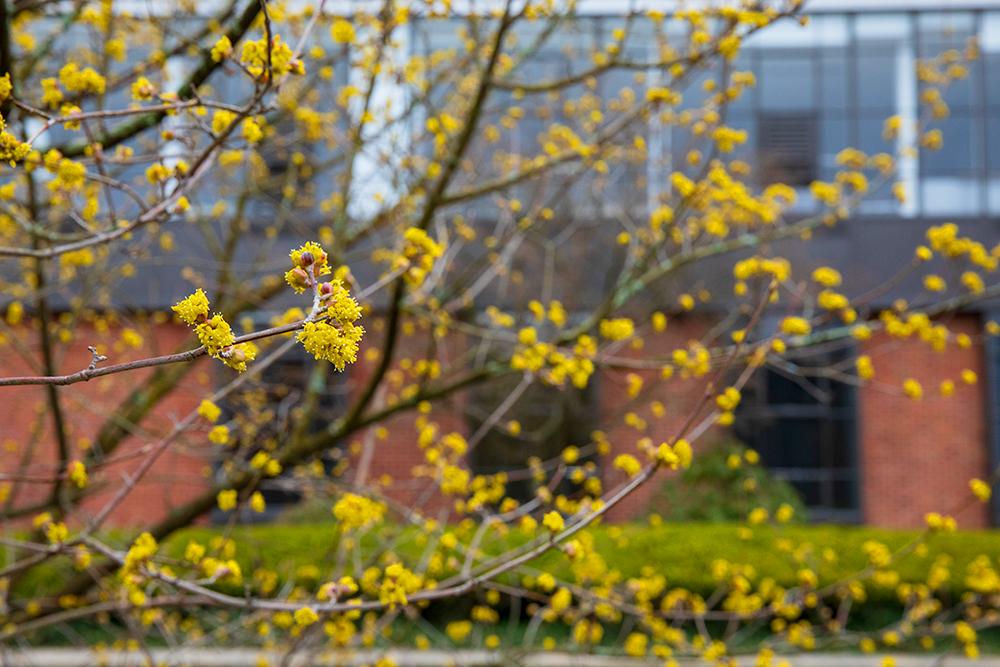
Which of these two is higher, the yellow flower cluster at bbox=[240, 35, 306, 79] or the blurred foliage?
the yellow flower cluster at bbox=[240, 35, 306, 79]

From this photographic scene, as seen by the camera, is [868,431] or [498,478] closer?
[498,478]

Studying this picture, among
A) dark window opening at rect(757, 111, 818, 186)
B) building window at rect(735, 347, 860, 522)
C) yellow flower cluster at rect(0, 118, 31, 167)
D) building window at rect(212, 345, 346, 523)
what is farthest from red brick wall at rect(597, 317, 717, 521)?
yellow flower cluster at rect(0, 118, 31, 167)

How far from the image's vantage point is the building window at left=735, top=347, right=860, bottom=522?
1349 cm

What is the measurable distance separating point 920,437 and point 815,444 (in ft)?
4.56

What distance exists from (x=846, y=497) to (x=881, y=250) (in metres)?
3.39

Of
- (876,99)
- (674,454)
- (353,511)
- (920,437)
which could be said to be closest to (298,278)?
(674,454)

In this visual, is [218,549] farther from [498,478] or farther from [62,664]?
[62,664]

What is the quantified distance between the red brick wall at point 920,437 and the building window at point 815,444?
0.20 m

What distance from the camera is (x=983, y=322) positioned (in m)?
13.4

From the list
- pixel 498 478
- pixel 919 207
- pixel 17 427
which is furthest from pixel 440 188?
pixel 919 207

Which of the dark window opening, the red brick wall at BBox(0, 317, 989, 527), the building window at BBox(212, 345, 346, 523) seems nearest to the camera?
the building window at BBox(212, 345, 346, 523)

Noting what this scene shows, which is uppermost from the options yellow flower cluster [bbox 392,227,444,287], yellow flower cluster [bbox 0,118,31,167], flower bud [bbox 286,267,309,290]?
yellow flower cluster [bbox 0,118,31,167]

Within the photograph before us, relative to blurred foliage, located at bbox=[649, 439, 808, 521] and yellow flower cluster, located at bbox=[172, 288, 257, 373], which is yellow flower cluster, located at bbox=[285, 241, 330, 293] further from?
blurred foliage, located at bbox=[649, 439, 808, 521]

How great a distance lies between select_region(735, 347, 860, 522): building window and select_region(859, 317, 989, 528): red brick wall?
20 centimetres
